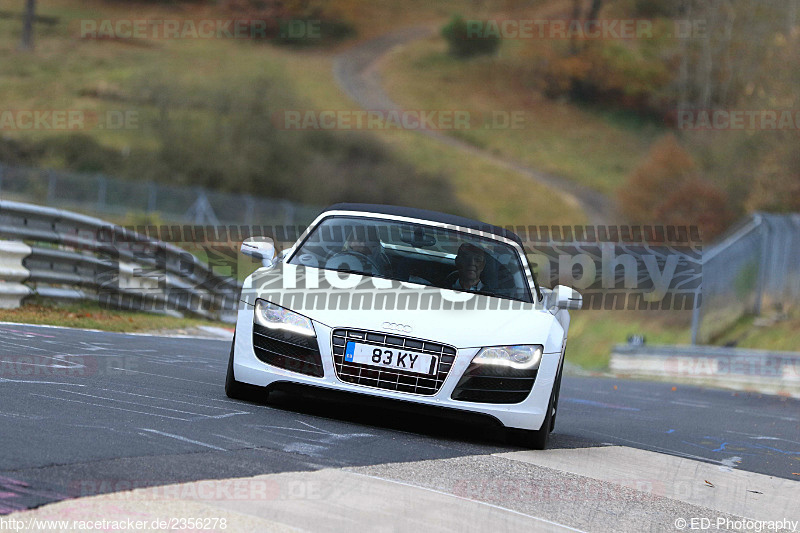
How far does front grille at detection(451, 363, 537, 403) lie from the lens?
7.46m

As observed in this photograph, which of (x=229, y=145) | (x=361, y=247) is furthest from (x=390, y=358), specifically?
(x=229, y=145)

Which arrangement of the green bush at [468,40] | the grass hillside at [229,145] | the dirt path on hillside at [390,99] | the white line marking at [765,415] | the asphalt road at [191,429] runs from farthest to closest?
the green bush at [468,40] → the dirt path on hillside at [390,99] → the grass hillside at [229,145] → the white line marking at [765,415] → the asphalt road at [191,429]

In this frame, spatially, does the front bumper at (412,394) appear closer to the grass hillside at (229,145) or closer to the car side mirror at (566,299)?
the car side mirror at (566,299)

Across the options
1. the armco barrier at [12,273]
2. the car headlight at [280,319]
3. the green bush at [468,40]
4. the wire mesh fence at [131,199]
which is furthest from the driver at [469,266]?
the green bush at [468,40]

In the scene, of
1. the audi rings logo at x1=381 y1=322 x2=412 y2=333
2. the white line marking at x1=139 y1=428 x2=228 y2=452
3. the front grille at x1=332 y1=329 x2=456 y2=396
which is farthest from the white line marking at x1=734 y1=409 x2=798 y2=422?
the white line marking at x1=139 y1=428 x2=228 y2=452

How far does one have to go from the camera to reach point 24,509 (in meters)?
4.46

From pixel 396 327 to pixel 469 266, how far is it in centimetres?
138

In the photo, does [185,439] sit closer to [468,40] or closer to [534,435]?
[534,435]

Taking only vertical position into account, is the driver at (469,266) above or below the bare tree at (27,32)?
below

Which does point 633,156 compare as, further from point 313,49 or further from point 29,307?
point 29,307

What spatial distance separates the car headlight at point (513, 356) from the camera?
750cm

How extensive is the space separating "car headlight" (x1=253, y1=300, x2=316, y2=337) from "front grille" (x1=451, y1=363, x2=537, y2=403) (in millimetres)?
1026

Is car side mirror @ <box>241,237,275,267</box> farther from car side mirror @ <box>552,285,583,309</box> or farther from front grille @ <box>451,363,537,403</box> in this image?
car side mirror @ <box>552,285,583,309</box>

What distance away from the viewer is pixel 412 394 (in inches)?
293
